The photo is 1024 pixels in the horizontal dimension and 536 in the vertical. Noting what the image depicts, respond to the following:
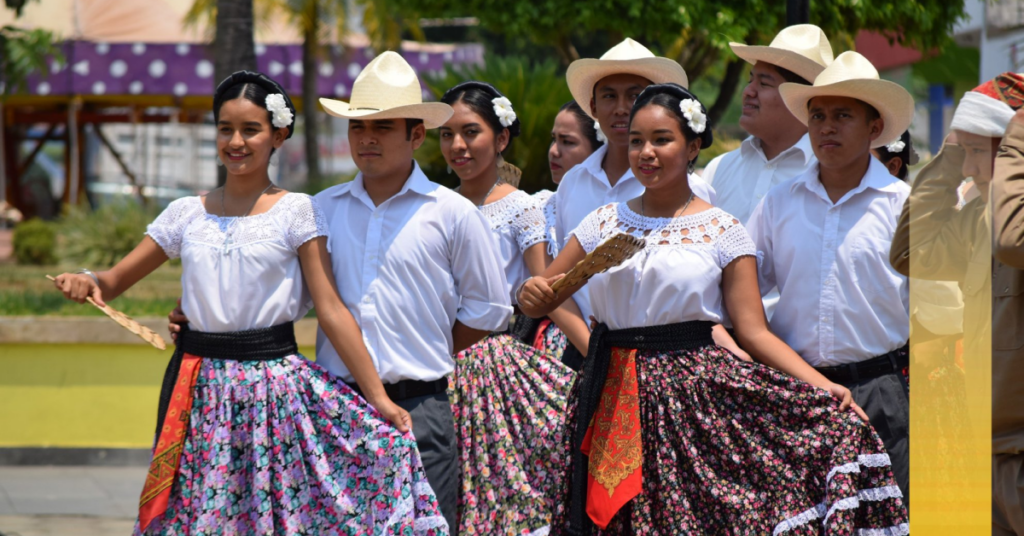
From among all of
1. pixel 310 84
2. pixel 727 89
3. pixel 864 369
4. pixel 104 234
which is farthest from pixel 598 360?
pixel 310 84

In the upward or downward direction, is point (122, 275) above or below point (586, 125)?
below

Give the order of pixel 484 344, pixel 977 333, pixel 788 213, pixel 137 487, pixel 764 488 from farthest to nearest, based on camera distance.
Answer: pixel 137 487 → pixel 484 344 → pixel 788 213 → pixel 764 488 → pixel 977 333

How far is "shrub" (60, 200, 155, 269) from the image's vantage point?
1470 cm

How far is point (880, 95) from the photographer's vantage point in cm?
391

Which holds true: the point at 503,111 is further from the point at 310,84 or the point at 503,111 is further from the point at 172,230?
the point at 310,84

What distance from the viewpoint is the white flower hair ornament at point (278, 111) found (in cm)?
401

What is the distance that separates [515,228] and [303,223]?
3.78 ft

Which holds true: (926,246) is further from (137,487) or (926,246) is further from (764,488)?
(137,487)

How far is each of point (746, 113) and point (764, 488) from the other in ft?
5.97

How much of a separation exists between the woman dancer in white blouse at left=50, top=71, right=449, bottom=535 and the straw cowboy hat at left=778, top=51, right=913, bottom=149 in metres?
1.79

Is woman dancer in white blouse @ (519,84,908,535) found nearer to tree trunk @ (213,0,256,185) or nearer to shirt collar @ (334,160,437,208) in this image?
shirt collar @ (334,160,437,208)

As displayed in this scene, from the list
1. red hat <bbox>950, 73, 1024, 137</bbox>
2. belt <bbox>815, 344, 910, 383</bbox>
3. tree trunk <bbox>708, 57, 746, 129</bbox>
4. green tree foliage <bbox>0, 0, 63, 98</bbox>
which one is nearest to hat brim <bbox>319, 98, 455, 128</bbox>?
belt <bbox>815, 344, 910, 383</bbox>

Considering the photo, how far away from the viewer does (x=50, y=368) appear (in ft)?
25.1

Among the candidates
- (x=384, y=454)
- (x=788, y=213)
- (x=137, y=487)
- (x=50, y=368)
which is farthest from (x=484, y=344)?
(x=50, y=368)
